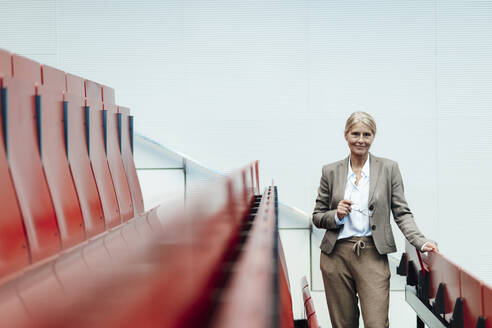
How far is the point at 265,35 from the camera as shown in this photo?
67.2 inches

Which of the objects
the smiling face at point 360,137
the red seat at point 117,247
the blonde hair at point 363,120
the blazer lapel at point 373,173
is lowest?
the blazer lapel at point 373,173

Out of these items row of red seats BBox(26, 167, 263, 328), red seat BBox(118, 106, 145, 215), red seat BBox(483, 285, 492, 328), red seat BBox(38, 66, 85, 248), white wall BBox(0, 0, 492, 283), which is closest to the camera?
row of red seats BBox(26, 167, 263, 328)

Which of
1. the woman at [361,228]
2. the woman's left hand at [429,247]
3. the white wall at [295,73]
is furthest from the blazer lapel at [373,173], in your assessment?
the white wall at [295,73]

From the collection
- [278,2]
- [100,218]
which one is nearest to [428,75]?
[278,2]

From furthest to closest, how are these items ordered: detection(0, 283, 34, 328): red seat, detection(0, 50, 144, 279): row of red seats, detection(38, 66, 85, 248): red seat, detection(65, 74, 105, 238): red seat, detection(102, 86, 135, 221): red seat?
detection(102, 86, 135, 221): red seat
detection(65, 74, 105, 238): red seat
detection(38, 66, 85, 248): red seat
detection(0, 50, 144, 279): row of red seats
detection(0, 283, 34, 328): red seat

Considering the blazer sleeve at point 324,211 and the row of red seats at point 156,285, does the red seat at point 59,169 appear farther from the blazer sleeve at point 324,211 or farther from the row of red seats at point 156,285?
the row of red seats at point 156,285

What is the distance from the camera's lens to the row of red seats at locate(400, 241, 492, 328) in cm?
52

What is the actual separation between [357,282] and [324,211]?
5.0 inches

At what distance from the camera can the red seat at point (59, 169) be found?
712 mm

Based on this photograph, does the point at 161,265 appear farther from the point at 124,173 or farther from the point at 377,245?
the point at 124,173

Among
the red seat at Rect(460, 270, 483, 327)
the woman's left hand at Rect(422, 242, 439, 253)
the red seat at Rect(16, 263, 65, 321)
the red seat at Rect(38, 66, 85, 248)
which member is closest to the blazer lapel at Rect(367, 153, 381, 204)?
the woman's left hand at Rect(422, 242, 439, 253)

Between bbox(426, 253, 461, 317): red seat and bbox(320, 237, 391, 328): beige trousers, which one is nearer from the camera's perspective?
bbox(426, 253, 461, 317): red seat

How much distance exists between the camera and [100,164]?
3.10 ft

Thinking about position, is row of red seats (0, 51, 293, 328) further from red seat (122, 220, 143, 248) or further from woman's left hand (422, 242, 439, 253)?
woman's left hand (422, 242, 439, 253)
